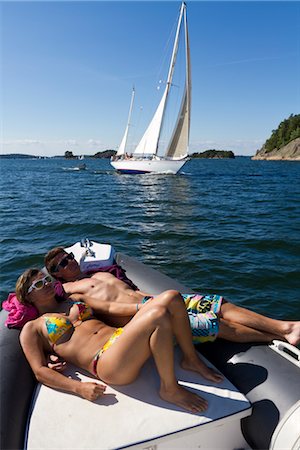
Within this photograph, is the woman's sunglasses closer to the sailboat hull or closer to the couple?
the couple

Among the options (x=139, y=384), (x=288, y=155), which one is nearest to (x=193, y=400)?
(x=139, y=384)

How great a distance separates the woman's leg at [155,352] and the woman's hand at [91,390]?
0.14m

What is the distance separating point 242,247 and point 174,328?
6229 mm

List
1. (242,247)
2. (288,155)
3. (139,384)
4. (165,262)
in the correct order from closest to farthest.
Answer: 1. (139,384)
2. (165,262)
3. (242,247)
4. (288,155)

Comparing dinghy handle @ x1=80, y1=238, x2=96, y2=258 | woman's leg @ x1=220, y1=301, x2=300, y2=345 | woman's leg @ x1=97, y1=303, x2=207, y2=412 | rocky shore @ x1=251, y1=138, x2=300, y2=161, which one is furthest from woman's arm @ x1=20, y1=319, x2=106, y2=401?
rocky shore @ x1=251, y1=138, x2=300, y2=161

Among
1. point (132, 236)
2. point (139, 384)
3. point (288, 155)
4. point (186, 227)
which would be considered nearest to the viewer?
point (139, 384)

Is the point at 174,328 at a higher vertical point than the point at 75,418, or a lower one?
higher

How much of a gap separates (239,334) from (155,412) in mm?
1009

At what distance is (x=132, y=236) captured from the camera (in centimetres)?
995

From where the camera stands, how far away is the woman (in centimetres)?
224

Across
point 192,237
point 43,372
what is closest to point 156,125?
point 192,237

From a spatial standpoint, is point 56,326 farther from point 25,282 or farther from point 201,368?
point 201,368

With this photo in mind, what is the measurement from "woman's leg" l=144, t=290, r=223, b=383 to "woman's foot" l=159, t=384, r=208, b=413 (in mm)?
258

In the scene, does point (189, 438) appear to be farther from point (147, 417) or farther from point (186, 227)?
point (186, 227)
